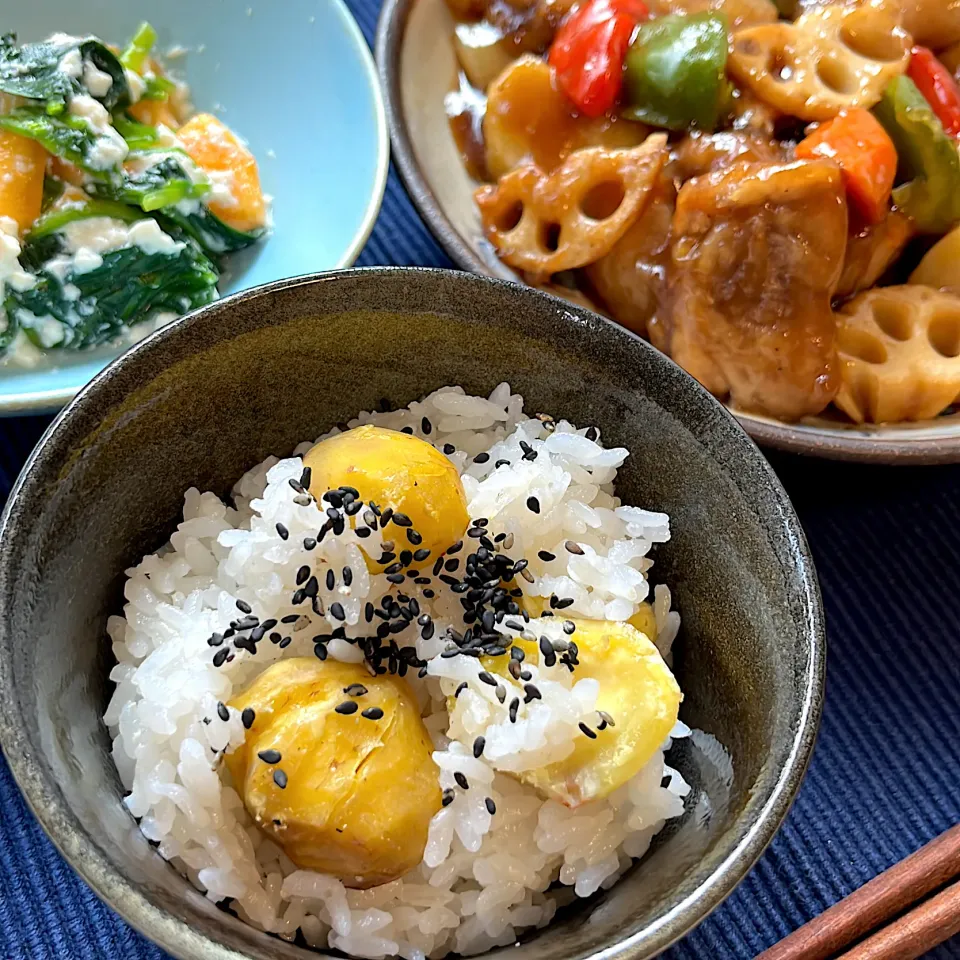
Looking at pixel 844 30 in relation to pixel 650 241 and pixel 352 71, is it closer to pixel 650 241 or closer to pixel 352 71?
pixel 650 241

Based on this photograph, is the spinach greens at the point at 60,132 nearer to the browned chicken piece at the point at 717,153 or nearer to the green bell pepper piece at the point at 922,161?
the browned chicken piece at the point at 717,153

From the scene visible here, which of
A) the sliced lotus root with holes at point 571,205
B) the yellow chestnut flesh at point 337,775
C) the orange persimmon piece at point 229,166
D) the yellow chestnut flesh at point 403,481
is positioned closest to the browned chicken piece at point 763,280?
the sliced lotus root with holes at point 571,205

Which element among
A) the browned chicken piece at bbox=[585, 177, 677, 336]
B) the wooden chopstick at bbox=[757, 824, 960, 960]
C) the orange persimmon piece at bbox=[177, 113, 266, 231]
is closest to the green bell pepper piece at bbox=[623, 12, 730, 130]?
the browned chicken piece at bbox=[585, 177, 677, 336]

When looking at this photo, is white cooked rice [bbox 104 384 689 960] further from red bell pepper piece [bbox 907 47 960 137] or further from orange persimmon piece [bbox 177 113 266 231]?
red bell pepper piece [bbox 907 47 960 137]

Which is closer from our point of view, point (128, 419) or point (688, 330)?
point (128, 419)

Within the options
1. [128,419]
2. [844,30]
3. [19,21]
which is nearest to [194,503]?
[128,419]

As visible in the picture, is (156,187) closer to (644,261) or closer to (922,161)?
(644,261)
